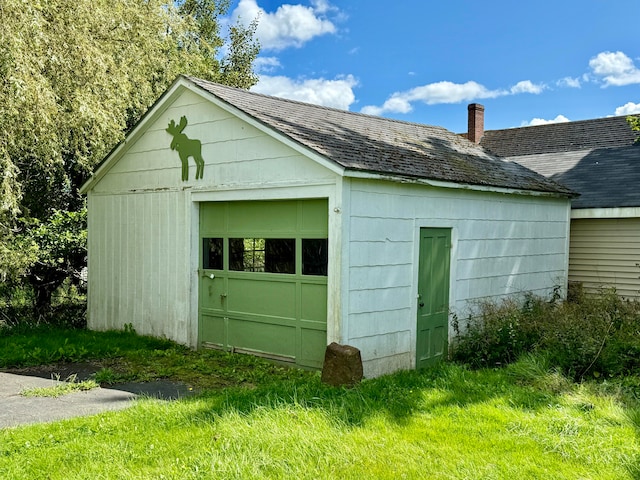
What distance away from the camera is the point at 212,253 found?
8.88 meters

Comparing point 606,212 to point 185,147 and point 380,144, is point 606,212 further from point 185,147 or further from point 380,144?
point 185,147

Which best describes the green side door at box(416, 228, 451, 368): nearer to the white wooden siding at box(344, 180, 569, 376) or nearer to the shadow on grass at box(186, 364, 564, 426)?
the white wooden siding at box(344, 180, 569, 376)

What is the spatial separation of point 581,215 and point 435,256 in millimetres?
4582

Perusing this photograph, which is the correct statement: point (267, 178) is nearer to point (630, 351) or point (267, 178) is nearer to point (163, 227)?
point (163, 227)

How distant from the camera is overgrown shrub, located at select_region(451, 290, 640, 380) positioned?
663 cm

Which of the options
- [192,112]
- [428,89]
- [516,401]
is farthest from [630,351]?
[428,89]

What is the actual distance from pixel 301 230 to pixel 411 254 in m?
1.54

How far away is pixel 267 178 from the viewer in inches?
305

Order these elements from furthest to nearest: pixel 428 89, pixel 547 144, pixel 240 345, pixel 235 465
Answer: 1. pixel 428 89
2. pixel 547 144
3. pixel 240 345
4. pixel 235 465

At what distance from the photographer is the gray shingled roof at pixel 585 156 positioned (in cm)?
1143

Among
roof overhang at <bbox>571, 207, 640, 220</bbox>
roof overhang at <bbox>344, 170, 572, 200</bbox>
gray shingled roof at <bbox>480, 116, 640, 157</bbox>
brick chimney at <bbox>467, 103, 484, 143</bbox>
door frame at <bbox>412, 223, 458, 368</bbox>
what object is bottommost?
door frame at <bbox>412, 223, 458, 368</bbox>

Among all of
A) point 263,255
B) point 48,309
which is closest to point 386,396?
point 263,255

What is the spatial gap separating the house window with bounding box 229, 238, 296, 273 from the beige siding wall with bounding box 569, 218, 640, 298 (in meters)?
6.41

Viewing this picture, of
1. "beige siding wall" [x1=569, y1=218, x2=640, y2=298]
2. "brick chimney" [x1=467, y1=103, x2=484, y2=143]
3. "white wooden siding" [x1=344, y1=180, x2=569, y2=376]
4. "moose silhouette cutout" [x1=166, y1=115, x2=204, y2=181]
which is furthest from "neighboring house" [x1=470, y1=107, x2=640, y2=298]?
"brick chimney" [x1=467, y1=103, x2=484, y2=143]
